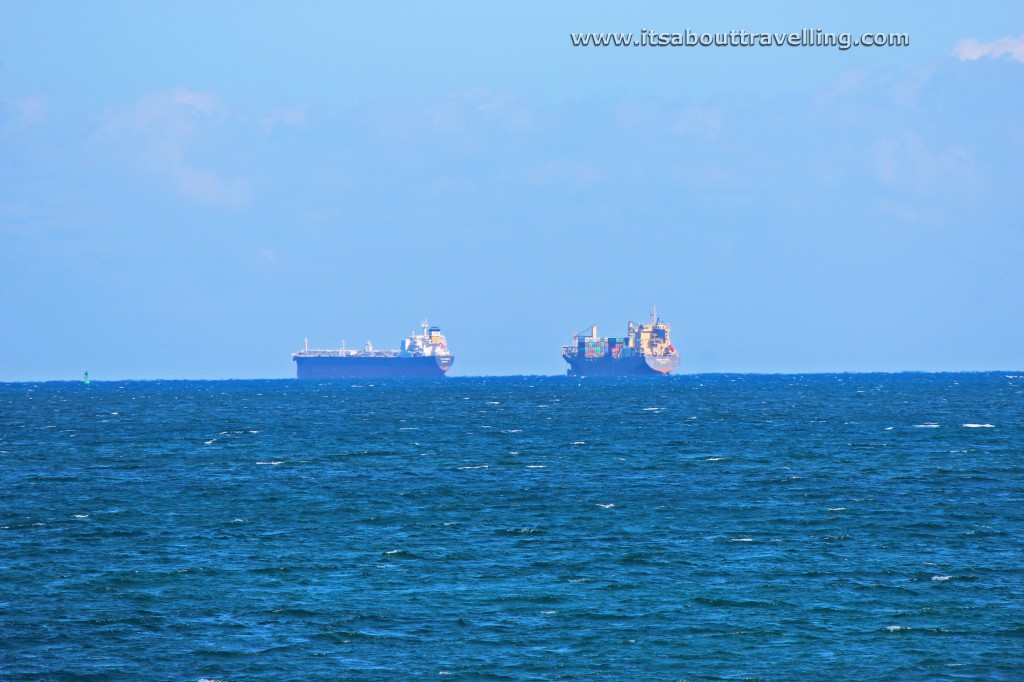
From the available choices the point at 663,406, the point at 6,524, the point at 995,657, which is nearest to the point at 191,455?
the point at 6,524

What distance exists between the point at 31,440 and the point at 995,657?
7173cm

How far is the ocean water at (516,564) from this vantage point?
2395 centimetres

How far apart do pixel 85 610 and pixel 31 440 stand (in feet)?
193

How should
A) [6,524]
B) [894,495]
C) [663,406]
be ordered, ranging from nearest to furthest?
[6,524], [894,495], [663,406]

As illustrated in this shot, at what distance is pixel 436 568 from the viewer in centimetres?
3247

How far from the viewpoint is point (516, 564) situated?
108 ft

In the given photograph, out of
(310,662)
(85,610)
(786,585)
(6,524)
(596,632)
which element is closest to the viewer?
(310,662)

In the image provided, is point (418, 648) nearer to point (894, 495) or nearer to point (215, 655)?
point (215, 655)

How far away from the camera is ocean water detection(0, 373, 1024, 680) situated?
24.0m

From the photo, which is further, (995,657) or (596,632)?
(596,632)

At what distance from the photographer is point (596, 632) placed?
25.9 meters

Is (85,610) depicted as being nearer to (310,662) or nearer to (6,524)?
(310,662)

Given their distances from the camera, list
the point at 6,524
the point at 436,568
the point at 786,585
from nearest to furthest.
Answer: the point at 786,585
the point at 436,568
the point at 6,524

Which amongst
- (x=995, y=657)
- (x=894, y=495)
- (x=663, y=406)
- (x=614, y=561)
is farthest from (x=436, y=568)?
(x=663, y=406)
